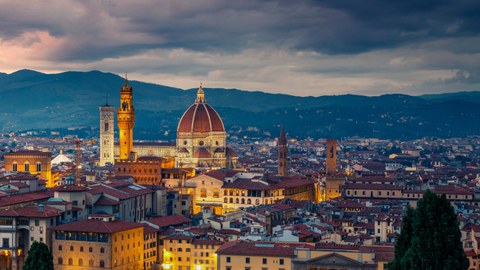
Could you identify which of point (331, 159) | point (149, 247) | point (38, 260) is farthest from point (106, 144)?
point (38, 260)

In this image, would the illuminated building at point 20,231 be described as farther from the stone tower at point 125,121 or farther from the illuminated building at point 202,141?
the illuminated building at point 202,141

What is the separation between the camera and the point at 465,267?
41625mm

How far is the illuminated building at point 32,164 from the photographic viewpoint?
102056 mm

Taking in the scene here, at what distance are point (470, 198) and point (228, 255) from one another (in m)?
41.2

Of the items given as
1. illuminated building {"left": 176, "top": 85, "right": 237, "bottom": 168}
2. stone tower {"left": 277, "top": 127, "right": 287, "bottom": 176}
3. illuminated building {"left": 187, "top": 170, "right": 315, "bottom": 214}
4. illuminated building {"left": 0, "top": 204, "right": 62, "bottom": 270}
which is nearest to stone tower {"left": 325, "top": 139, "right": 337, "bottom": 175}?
stone tower {"left": 277, "top": 127, "right": 287, "bottom": 176}

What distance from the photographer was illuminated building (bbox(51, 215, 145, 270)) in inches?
2384

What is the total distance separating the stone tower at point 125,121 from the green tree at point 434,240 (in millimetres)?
70494

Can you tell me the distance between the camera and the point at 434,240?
136 ft

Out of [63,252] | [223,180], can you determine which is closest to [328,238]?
[63,252]

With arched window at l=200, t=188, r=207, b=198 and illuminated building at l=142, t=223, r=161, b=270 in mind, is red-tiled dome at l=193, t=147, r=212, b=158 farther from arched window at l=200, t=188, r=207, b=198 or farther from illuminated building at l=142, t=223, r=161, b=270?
illuminated building at l=142, t=223, r=161, b=270

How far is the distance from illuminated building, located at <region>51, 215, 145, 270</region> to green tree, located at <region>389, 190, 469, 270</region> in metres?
23.3

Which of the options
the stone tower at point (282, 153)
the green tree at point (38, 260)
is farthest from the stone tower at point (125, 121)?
the green tree at point (38, 260)

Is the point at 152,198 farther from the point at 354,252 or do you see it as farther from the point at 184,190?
the point at 354,252

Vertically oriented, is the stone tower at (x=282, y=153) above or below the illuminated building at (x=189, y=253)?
above
